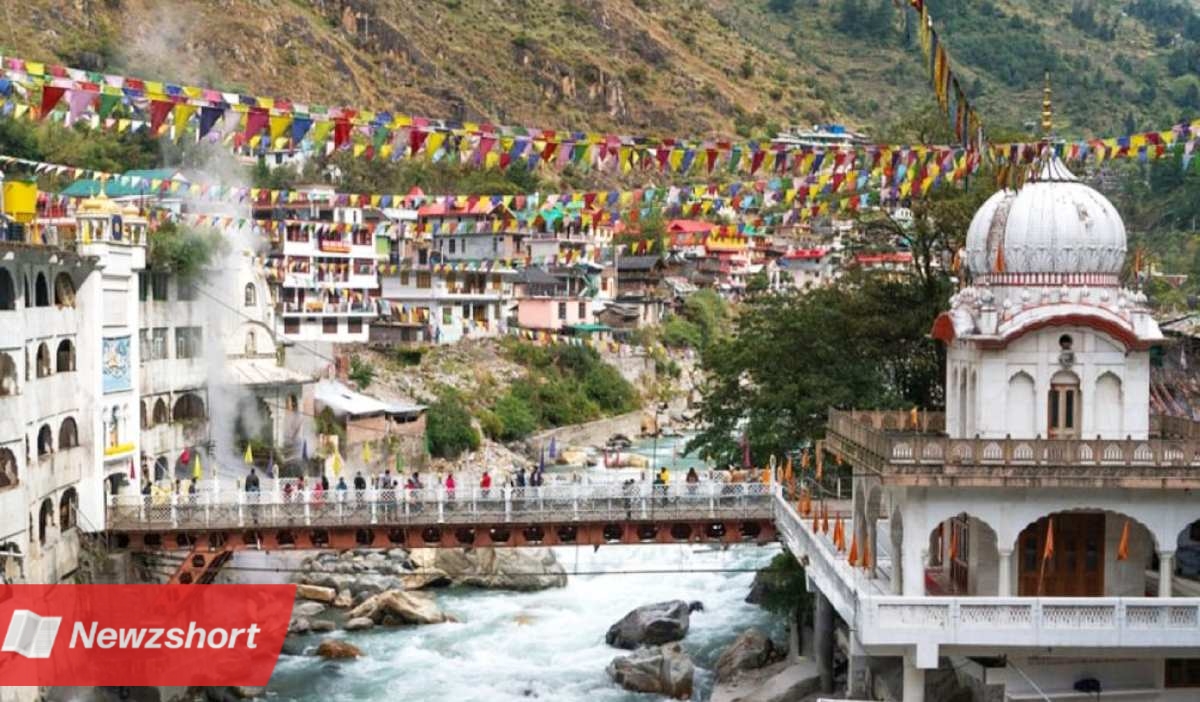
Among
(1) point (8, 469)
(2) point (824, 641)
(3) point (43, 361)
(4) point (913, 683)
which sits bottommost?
(2) point (824, 641)

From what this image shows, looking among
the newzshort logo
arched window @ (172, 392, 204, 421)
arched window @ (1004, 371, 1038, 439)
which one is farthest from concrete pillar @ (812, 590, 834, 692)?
arched window @ (172, 392, 204, 421)

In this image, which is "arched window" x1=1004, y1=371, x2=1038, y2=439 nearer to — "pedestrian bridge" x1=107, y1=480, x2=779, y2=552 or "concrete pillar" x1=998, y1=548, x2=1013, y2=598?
"concrete pillar" x1=998, y1=548, x2=1013, y2=598

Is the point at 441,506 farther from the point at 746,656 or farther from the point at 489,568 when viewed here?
the point at 489,568

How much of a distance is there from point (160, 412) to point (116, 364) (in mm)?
7824

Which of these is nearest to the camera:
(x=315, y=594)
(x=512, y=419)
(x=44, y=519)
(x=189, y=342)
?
(x=44, y=519)

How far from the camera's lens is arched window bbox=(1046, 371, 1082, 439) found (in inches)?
1142

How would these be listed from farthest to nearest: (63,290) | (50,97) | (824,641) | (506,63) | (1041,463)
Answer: (506,63), (63,290), (824,641), (1041,463), (50,97)

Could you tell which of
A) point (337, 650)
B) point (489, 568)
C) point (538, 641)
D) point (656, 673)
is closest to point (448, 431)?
point (489, 568)

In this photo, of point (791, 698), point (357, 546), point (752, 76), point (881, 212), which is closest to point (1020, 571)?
point (791, 698)

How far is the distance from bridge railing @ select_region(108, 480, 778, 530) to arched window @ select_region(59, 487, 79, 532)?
0.93 metres

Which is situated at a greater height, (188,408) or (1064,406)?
(1064,406)

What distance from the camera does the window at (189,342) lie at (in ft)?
166

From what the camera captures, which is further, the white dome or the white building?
the white dome

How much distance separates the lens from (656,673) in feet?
128
